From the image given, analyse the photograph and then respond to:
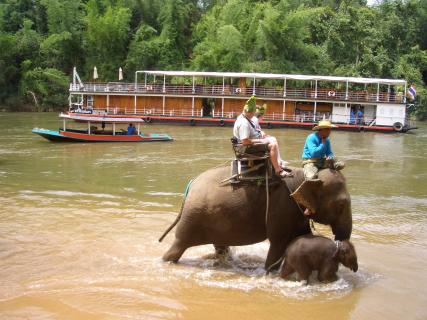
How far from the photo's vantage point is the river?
573cm

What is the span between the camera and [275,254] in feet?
21.3

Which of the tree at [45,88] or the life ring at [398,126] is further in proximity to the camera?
the tree at [45,88]

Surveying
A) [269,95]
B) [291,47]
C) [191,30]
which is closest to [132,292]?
[269,95]

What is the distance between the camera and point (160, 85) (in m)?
35.9

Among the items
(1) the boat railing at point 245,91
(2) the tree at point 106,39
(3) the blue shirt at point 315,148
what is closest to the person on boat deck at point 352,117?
(1) the boat railing at point 245,91

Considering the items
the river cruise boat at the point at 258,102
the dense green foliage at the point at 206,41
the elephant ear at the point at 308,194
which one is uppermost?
the dense green foliage at the point at 206,41

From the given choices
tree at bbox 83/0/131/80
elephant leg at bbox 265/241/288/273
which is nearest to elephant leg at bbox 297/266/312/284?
elephant leg at bbox 265/241/288/273

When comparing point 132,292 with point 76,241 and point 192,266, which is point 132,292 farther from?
point 76,241

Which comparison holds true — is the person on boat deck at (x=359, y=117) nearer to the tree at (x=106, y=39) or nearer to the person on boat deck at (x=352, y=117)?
the person on boat deck at (x=352, y=117)

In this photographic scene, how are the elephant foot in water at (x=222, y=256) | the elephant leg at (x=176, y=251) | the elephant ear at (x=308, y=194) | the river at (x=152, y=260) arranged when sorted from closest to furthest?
the river at (x=152, y=260) → the elephant ear at (x=308, y=194) → the elephant leg at (x=176, y=251) → the elephant foot in water at (x=222, y=256)

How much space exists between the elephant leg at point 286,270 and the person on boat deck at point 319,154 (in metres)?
0.68

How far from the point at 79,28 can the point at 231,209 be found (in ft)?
153

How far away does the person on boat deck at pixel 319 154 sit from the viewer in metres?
6.20

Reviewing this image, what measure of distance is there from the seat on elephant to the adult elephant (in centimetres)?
10
